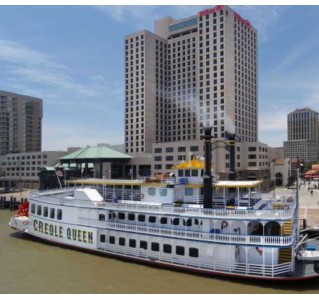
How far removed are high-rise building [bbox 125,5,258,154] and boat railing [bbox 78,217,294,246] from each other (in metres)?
83.7

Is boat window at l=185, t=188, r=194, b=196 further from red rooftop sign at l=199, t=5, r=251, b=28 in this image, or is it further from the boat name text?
red rooftop sign at l=199, t=5, r=251, b=28

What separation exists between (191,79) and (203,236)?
4305 inches

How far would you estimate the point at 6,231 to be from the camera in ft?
130

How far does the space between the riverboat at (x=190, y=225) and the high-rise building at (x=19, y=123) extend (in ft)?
435

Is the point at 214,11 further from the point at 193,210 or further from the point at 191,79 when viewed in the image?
the point at 193,210

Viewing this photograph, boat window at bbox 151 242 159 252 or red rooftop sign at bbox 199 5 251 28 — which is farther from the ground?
red rooftop sign at bbox 199 5 251 28

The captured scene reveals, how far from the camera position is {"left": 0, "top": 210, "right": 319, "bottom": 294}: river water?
2066cm

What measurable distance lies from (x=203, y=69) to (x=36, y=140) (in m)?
87.4

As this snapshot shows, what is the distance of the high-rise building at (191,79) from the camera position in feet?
375

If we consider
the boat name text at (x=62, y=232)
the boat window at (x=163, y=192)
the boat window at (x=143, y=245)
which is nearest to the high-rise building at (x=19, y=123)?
the boat name text at (x=62, y=232)

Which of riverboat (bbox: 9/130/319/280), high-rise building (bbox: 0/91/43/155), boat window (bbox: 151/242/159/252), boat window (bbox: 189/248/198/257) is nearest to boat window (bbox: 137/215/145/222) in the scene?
riverboat (bbox: 9/130/319/280)

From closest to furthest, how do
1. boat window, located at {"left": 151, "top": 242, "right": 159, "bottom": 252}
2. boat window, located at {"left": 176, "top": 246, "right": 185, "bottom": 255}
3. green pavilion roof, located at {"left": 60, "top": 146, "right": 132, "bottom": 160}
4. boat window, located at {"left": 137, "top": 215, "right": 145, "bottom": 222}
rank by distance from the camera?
boat window, located at {"left": 176, "top": 246, "right": 185, "bottom": 255}, boat window, located at {"left": 151, "top": 242, "right": 159, "bottom": 252}, boat window, located at {"left": 137, "top": 215, "right": 145, "bottom": 222}, green pavilion roof, located at {"left": 60, "top": 146, "right": 132, "bottom": 160}

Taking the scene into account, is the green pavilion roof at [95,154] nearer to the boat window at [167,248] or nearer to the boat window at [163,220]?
the boat window at [163,220]

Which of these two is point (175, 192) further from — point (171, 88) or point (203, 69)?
point (171, 88)
